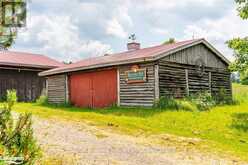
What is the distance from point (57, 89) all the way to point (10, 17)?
1913cm

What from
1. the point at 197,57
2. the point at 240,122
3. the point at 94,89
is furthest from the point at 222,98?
the point at 94,89

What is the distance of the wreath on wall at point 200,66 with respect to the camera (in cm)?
1897

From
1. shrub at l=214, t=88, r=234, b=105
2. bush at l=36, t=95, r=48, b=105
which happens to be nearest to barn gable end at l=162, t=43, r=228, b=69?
shrub at l=214, t=88, r=234, b=105

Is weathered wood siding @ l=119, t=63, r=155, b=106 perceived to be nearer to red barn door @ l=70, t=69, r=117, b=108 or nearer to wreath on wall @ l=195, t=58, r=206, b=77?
red barn door @ l=70, t=69, r=117, b=108

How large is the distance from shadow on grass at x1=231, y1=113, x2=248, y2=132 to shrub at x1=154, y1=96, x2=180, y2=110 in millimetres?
2741

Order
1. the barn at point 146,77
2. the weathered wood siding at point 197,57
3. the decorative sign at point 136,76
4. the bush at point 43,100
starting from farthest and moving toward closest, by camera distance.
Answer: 1. the bush at point 43,100
2. the weathered wood siding at point 197,57
3. the decorative sign at point 136,76
4. the barn at point 146,77

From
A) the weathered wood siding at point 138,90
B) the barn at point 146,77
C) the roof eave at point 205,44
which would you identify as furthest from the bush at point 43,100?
the roof eave at point 205,44

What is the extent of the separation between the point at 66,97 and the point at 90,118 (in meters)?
8.85

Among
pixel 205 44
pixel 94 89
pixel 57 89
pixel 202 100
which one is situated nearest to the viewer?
pixel 202 100

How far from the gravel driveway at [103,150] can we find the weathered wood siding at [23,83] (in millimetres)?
15468

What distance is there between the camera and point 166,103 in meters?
15.7

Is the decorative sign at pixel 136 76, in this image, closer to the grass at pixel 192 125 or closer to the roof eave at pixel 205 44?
the roof eave at pixel 205 44

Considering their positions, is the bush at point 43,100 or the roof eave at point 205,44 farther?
the bush at point 43,100

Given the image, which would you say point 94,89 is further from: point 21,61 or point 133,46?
point 21,61
